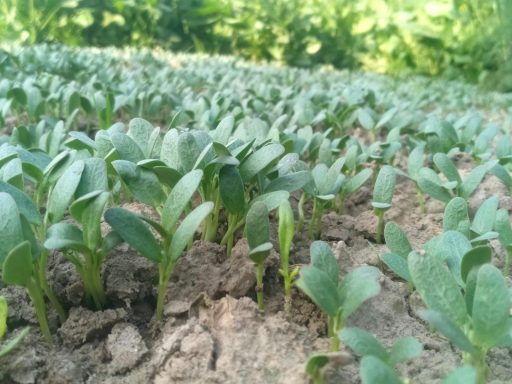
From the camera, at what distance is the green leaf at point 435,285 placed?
879 millimetres

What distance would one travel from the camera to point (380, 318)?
105cm

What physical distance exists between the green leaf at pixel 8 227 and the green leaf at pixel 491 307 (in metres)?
0.70

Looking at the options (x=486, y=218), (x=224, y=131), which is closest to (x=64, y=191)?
(x=224, y=131)

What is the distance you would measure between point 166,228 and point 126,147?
28 cm

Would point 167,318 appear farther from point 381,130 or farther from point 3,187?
point 381,130

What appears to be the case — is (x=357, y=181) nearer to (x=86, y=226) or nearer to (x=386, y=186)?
(x=386, y=186)

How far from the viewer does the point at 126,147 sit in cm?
122

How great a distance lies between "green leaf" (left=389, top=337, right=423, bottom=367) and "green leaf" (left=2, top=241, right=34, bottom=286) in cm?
55

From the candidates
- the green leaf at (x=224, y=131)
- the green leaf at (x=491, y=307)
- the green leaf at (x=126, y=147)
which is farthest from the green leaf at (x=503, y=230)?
the green leaf at (x=126, y=147)

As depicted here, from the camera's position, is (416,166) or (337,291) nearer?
(337,291)

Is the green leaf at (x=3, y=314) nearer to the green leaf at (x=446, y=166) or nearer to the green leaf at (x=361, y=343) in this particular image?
the green leaf at (x=361, y=343)

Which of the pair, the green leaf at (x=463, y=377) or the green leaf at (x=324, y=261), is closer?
the green leaf at (x=463, y=377)

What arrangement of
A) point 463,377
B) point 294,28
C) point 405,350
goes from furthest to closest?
point 294,28
point 405,350
point 463,377

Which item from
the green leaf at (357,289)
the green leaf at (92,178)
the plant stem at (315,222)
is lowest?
the plant stem at (315,222)
